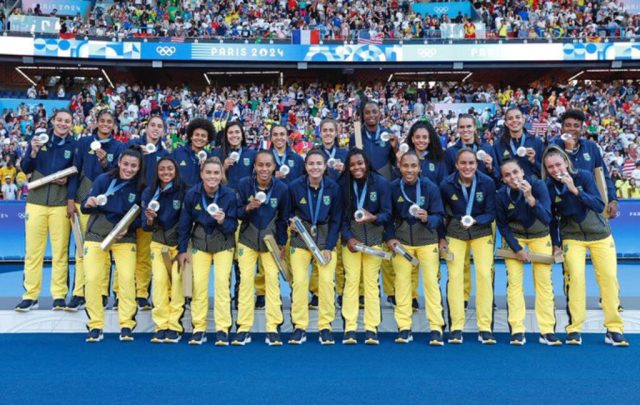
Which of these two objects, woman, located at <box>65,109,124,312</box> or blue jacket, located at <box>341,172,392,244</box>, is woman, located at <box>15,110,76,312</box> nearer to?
woman, located at <box>65,109,124,312</box>

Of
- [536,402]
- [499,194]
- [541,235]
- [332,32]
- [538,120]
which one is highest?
[332,32]

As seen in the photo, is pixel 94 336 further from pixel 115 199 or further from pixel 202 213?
pixel 202 213

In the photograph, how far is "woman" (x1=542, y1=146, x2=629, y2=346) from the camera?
23.2 ft

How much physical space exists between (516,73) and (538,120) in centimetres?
948

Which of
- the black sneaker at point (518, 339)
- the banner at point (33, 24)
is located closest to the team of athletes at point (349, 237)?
the black sneaker at point (518, 339)

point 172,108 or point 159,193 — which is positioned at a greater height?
point 172,108

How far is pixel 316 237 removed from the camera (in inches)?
288

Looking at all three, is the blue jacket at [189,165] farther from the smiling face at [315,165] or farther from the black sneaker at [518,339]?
the black sneaker at [518,339]

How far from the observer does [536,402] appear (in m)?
4.94

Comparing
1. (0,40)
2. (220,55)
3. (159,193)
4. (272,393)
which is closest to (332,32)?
(220,55)

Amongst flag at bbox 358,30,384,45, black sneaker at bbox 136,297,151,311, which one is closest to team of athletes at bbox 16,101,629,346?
black sneaker at bbox 136,297,151,311

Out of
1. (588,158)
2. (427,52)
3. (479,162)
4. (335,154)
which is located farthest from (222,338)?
(427,52)

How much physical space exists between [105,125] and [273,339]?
10.5 feet

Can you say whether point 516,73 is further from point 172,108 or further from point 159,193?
point 159,193
